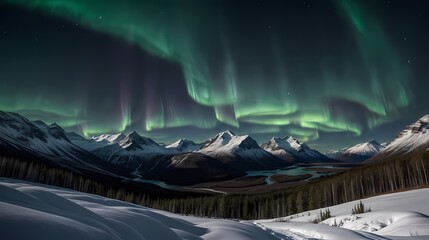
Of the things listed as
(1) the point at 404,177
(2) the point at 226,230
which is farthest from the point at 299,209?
(2) the point at 226,230

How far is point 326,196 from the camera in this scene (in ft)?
385

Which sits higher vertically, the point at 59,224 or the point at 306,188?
the point at 306,188

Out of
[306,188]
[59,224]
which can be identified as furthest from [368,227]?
[306,188]

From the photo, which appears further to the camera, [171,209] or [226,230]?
[171,209]

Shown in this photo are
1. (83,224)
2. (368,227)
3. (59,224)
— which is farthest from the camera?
(368,227)

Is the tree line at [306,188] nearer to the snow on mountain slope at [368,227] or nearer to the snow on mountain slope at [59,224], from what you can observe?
the snow on mountain slope at [368,227]

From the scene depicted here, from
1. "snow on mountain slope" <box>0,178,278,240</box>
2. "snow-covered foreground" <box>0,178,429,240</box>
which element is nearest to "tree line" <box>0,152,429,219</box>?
"snow-covered foreground" <box>0,178,429,240</box>

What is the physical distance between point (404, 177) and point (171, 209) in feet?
330

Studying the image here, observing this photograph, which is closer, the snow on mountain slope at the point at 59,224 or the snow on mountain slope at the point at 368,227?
the snow on mountain slope at the point at 59,224

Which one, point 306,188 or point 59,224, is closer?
point 59,224

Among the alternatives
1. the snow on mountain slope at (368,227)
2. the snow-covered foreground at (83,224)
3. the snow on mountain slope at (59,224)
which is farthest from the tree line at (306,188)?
the snow on mountain slope at (59,224)

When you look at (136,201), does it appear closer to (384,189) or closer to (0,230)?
(384,189)

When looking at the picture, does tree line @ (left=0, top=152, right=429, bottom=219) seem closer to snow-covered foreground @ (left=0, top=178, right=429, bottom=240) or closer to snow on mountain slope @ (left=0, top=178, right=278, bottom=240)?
snow-covered foreground @ (left=0, top=178, right=429, bottom=240)

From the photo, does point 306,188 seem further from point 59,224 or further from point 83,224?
point 59,224
